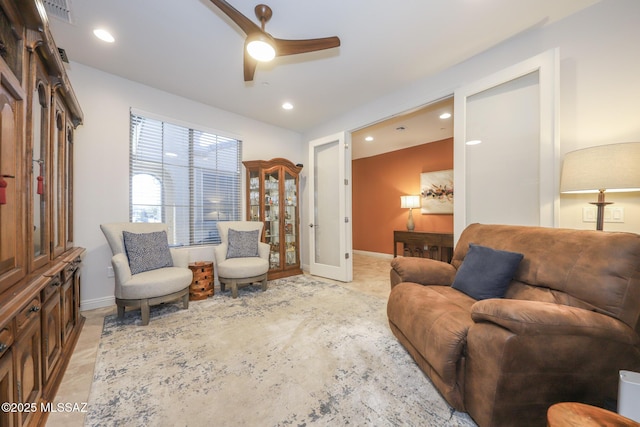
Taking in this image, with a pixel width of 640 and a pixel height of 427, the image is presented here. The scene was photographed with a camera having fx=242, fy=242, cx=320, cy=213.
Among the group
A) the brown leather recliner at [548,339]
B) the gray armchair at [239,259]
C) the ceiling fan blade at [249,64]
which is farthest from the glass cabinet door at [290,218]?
the brown leather recliner at [548,339]

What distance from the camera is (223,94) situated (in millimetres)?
3301

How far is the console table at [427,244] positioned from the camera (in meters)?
4.15

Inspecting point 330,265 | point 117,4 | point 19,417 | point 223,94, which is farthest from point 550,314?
point 223,94

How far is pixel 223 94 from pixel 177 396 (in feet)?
10.9

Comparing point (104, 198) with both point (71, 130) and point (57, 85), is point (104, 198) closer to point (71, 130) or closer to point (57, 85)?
point (71, 130)

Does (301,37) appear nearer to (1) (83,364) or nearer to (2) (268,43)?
(2) (268,43)

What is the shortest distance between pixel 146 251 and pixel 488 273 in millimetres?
3200

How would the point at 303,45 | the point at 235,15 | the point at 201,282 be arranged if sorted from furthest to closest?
Answer: the point at 201,282, the point at 303,45, the point at 235,15

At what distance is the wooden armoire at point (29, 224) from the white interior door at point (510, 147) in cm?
312

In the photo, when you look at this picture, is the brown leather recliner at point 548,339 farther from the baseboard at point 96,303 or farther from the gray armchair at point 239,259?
the baseboard at point 96,303

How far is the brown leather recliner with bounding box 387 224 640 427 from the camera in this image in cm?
106

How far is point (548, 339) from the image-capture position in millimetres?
1059

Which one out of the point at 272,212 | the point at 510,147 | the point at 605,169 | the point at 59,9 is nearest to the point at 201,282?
the point at 272,212

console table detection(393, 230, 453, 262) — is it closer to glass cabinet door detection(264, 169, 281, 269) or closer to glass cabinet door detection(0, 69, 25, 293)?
glass cabinet door detection(264, 169, 281, 269)
